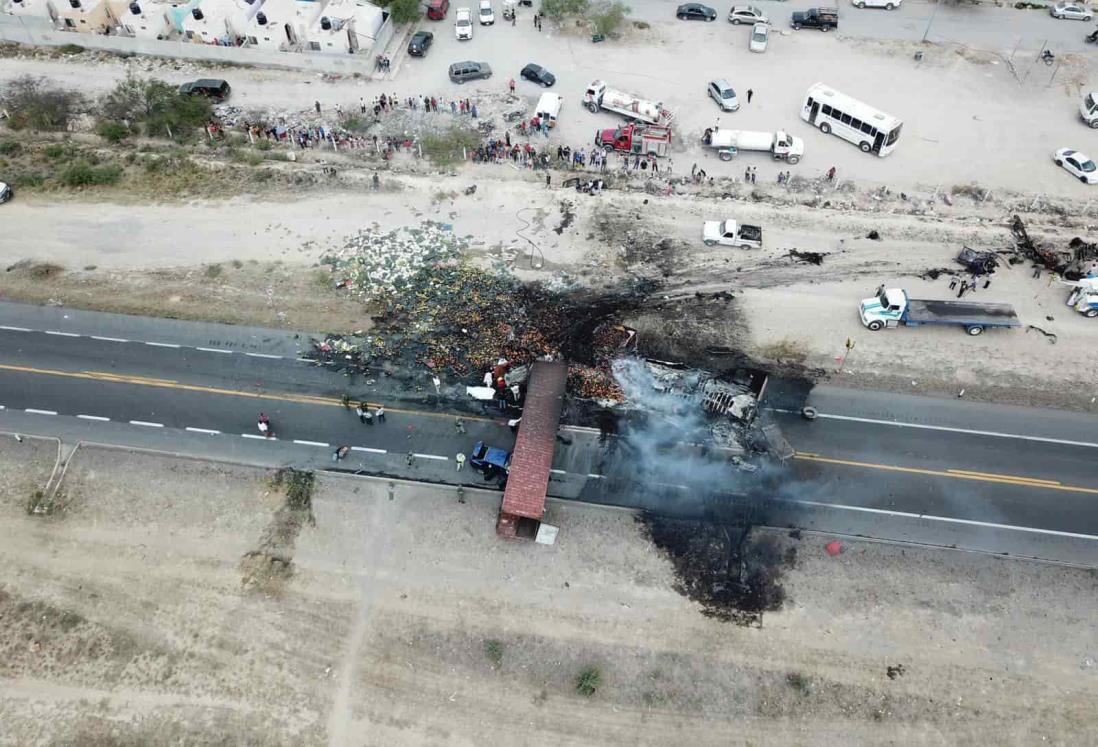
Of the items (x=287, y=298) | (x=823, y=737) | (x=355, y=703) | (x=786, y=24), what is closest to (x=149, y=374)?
(x=287, y=298)

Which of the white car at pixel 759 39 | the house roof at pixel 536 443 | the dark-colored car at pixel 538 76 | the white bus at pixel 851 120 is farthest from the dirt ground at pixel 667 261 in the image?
the white car at pixel 759 39

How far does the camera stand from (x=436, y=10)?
189 ft

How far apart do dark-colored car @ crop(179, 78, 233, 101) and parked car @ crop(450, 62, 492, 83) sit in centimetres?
1606

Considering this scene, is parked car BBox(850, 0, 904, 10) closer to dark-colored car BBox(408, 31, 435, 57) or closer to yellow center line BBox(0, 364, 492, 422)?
dark-colored car BBox(408, 31, 435, 57)

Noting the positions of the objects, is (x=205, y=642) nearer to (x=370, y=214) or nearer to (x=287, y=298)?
(x=287, y=298)

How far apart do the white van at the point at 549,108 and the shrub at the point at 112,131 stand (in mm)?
27551

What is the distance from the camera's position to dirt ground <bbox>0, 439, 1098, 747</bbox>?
25.3m

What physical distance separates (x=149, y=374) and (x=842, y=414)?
108ft

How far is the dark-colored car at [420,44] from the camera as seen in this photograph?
54.2 meters

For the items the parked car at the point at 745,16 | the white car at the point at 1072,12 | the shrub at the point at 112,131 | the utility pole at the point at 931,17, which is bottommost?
the shrub at the point at 112,131

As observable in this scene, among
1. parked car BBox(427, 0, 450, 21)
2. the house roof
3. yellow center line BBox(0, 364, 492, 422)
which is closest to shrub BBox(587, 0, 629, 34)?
parked car BBox(427, 0, 450, 21)

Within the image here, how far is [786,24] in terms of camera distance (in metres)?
57.5

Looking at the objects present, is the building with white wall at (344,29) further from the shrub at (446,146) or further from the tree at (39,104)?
the tree at (39,104)

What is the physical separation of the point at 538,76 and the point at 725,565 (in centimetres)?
3752
